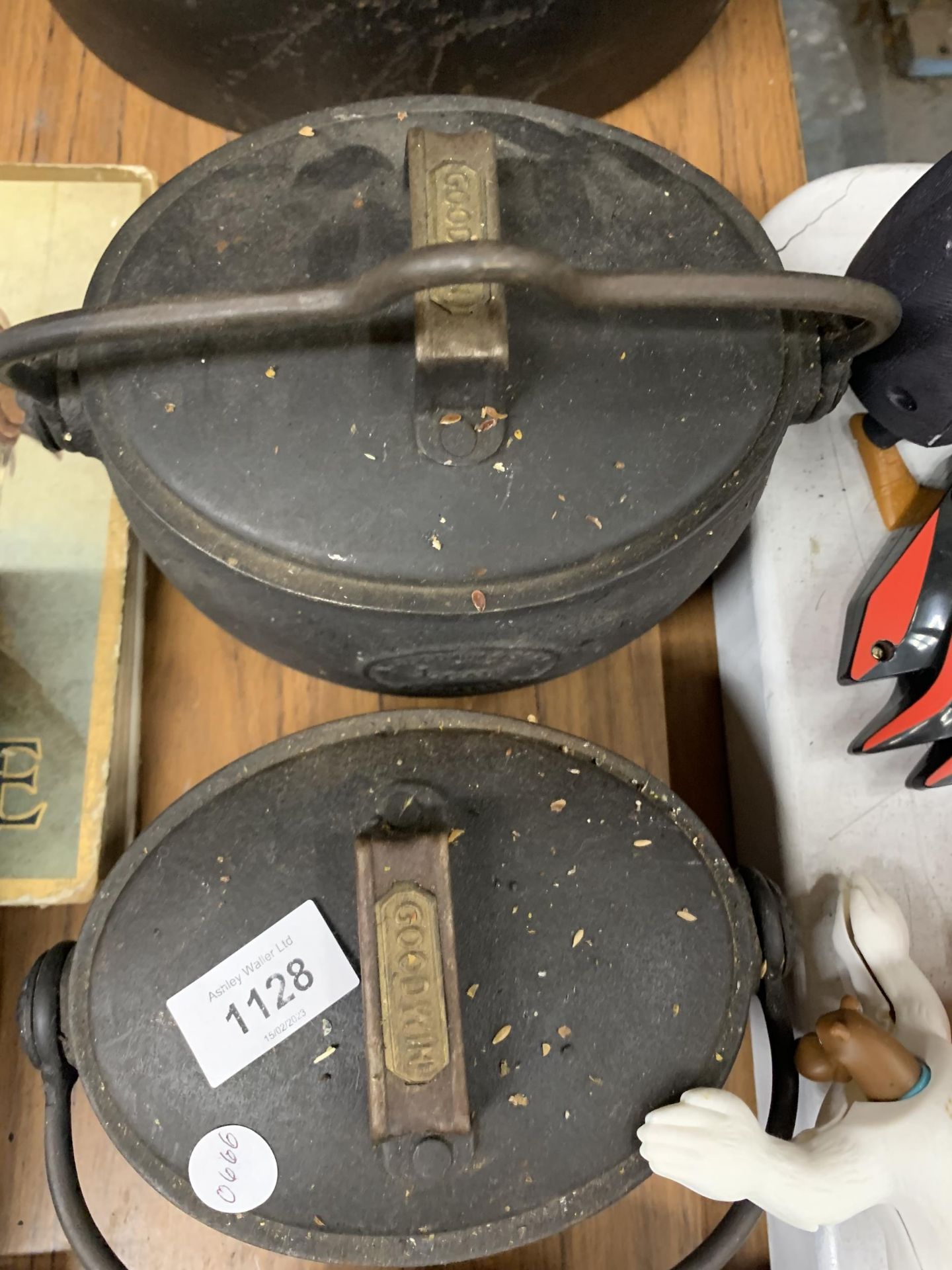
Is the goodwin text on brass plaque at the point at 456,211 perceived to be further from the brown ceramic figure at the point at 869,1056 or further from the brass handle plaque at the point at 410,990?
the brown ceramic figure at the point at 869,1056

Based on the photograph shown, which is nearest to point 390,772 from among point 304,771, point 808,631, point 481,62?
point 304,771

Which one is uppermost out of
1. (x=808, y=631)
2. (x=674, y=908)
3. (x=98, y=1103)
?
(x=808, y=631)

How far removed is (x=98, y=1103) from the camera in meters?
0.70

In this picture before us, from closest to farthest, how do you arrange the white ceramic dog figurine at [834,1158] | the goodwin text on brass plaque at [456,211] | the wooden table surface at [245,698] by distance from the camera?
1. the goodwin text on brass plaque at [456,211]
2. the white ceramic dog figurine at [834,1158]
3. the wooden table surface at [245,698]

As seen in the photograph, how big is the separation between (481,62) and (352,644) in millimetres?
770

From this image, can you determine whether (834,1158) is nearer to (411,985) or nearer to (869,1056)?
(869,1056)

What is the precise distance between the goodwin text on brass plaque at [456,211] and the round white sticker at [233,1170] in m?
0.60

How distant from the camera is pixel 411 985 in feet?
2.00

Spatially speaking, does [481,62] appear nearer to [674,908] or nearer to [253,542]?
[253,542]

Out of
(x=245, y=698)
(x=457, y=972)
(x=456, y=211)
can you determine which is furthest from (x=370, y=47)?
(x=457, y=972)

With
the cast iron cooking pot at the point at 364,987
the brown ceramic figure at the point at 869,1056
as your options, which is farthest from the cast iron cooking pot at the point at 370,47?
the brown ceramic figure at the point at 869,1056

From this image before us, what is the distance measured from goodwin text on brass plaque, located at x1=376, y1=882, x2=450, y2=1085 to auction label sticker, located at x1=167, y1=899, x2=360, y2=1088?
0.13 metres

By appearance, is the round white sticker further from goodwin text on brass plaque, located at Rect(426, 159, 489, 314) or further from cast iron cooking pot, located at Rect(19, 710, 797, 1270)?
goodwin text on brass plaque, located at Rect(426, 159, 489, 314)

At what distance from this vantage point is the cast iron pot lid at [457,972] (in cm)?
69
